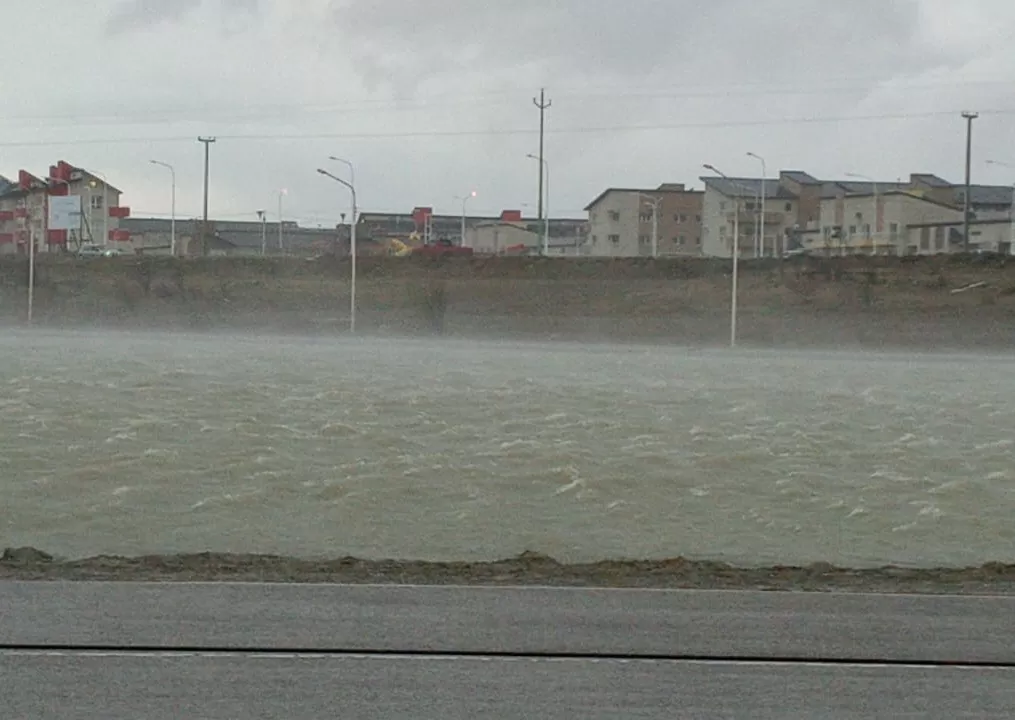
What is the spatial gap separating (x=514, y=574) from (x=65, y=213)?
8751 centimetres

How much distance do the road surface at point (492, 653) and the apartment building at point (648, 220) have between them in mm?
96426

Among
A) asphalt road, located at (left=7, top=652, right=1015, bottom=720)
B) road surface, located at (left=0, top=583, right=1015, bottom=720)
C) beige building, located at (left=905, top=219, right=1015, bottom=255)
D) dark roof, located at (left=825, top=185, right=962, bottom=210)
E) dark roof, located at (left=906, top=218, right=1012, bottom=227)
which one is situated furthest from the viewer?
dark roof, located at (left=825, top=185, right=962, bottom=210)

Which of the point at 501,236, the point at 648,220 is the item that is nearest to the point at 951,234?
the point at 648,220

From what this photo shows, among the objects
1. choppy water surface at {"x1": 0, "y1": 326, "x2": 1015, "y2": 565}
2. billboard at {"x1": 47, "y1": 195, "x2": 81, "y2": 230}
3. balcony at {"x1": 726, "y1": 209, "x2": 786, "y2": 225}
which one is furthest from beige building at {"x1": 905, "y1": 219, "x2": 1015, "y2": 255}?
billboard at {"x1": 47, "y1": 195, "x2": 81, "y2": 230}

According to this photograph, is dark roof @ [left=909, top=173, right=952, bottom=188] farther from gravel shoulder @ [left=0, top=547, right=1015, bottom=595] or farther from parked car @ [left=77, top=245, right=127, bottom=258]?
gravel shoulder @ [left=0, top=547, right=1015, bottom=595]

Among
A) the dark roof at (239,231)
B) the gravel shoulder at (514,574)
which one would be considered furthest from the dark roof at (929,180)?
the gravel shoulder at (514,574)

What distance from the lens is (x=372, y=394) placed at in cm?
3616

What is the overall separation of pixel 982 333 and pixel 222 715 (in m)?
59.4

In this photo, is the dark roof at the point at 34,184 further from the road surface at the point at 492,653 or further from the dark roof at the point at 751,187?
the road surface at the point at 492,653

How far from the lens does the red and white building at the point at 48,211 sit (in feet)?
329

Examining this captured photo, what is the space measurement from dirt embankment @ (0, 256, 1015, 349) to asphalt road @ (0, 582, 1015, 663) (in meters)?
54.0

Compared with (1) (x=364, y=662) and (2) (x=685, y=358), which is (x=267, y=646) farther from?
(2) (x=685, y=358)

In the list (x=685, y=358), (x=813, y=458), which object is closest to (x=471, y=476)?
(x=813, y=458)

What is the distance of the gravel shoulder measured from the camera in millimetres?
11484
